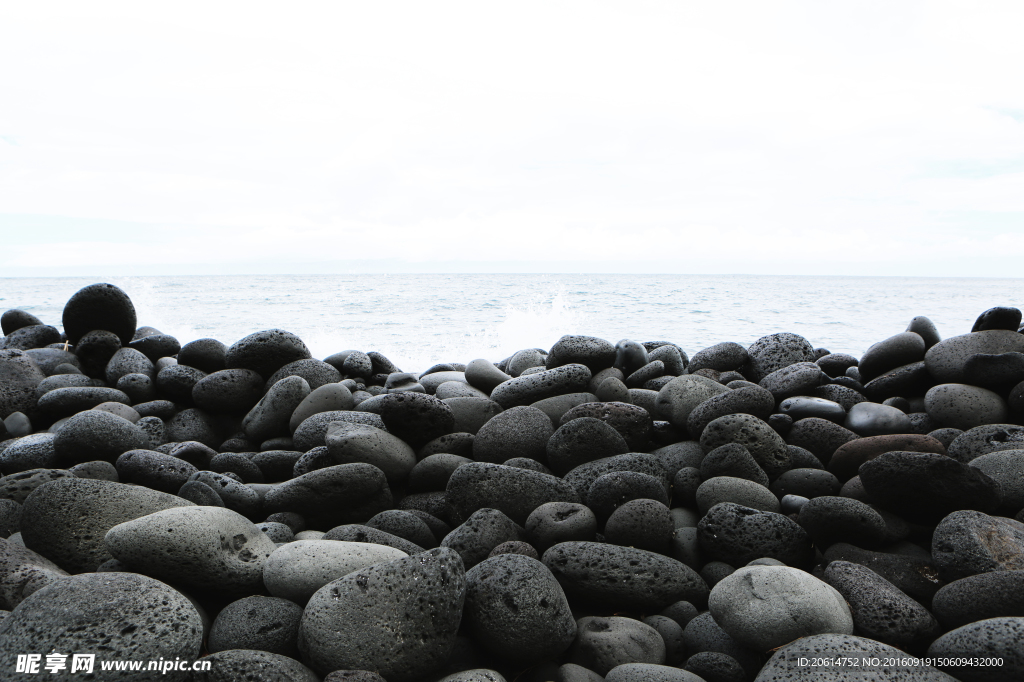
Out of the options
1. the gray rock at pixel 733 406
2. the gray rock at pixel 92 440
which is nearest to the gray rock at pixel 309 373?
the gray rock at pixel 92 440

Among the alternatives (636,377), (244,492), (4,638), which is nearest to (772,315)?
(636,377)

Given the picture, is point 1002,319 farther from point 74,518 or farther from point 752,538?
point 74,518

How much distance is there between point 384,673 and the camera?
2.01 metres

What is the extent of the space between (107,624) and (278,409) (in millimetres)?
2767

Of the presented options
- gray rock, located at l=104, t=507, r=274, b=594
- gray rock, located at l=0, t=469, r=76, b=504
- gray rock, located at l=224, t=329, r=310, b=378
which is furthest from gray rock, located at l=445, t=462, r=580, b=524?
gray rock, located at l=224, t=329, r=310, b=378

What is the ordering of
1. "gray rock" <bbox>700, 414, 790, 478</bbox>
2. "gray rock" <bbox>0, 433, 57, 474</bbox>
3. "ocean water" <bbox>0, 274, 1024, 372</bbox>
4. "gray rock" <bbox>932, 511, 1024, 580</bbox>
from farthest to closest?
"ocean water" <bbox>0, 274, 1024, 372</bbox> < "gray rock" <bbox>0, 433, 57, 474</bbox> < "gray rock" <bbox>700, 414, 790, 478</bbox> < "gray rock" <bbox>932, 511, 1024, 580</bbox>

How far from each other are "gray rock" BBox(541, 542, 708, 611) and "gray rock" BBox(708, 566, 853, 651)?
0.92 feet

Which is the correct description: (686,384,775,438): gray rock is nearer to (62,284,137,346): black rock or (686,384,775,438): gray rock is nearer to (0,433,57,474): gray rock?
(0,433,57,474): gray rock

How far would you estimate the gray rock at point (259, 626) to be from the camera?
2172mm

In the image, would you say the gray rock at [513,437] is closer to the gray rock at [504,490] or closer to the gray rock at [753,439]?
the gray rock at [504,490]

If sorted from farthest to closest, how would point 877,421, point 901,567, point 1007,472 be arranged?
point 877,421 → point 1007,472 → point 901,567

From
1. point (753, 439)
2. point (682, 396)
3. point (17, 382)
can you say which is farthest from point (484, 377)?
point (17, 382)

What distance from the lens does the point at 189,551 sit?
2.37 meters

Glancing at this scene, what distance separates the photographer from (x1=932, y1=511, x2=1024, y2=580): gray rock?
245cm
